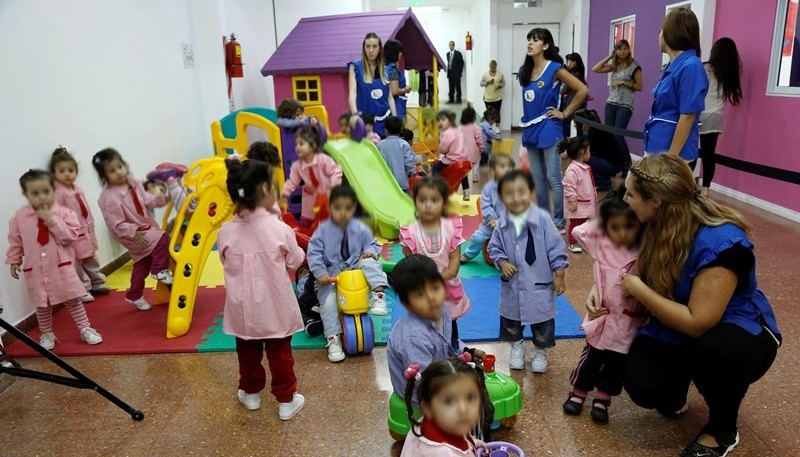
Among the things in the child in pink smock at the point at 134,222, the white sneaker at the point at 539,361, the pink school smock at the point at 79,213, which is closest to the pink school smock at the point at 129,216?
the child in pink smock at the point at 134,222

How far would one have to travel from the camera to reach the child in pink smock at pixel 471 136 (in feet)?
5.10

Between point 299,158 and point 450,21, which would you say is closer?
point 299,158

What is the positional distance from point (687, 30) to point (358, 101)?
168cm

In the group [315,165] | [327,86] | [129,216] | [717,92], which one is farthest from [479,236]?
[717,92]

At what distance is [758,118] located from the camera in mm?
5410

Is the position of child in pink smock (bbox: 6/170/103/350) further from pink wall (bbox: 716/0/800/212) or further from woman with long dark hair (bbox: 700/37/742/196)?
pink wall (bbox: 716/0/800/212)

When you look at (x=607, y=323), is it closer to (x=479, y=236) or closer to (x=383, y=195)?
(x=479, y=236)

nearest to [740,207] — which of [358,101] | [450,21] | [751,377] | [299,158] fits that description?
[751,377]

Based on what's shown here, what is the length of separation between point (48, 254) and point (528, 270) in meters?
2.34

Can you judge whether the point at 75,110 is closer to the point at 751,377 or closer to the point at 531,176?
the point at 531,176

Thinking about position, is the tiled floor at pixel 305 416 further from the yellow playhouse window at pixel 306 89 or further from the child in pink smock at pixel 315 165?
the yellow playhouse window at pixel 306 89

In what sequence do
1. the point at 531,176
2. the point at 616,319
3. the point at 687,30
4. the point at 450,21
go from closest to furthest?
the point at 531,176 → the point at 616,319 → the point at 687,30 → the point at 450,21

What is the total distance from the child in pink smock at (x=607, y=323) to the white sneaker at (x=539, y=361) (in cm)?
28

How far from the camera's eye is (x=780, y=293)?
3.49 metres
